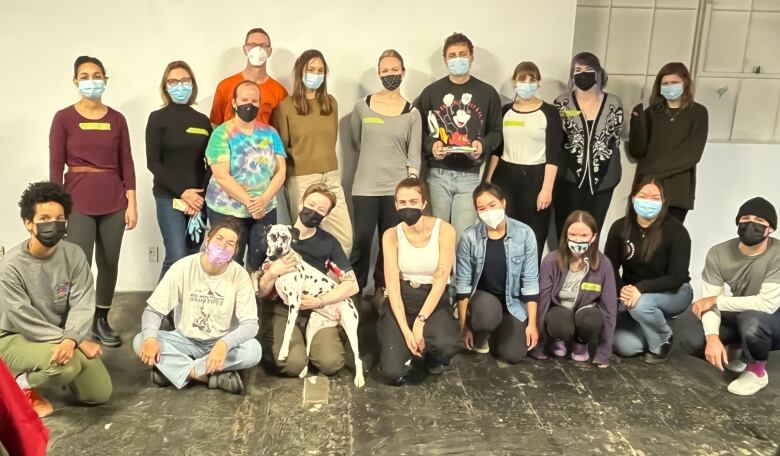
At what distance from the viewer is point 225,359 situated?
3.15 metres

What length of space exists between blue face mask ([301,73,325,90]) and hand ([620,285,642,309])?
81.8 inches

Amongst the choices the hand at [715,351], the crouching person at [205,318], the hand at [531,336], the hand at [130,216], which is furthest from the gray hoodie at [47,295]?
the hand at [715,351]

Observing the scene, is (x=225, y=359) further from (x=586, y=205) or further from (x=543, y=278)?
(x=586, y=205)

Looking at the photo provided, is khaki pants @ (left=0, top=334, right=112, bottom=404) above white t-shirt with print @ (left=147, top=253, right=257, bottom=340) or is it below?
below

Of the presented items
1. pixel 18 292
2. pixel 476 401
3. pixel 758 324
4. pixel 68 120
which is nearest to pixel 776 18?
pixel 758 324

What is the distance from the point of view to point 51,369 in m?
2.85

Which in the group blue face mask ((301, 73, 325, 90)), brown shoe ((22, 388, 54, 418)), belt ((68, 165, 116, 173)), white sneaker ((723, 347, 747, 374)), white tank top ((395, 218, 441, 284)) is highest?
blue face mask ((301, 73, 325, 90))

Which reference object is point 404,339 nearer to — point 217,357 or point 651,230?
point 217,357

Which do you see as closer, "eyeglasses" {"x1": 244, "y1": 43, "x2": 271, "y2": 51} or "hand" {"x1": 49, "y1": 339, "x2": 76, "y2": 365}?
"hand" {"x1": 49, "y1": 339, "x2": 76, "y2": 365}

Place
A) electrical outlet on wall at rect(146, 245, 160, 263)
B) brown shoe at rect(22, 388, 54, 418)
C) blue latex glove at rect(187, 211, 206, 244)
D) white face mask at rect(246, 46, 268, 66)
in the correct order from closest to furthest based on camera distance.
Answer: brown shoe at rect(22, 388, 54, 418) < blue latex glove at rect(187, 211, 206, 244) < white face mask at rect(246, 46, 268, 66) < electrical outlet on wall at rect(146, 245, 160, 263)

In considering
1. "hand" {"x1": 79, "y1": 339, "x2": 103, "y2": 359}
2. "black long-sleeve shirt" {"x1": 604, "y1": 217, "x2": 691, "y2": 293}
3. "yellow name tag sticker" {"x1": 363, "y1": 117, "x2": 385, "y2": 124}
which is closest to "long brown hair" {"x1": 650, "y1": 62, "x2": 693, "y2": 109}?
"black long-sleeve shirt" {"x1": 604, "y1": 217, "x2": 691, "y2": 293}

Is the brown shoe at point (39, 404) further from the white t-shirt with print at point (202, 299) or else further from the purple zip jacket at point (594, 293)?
the purple zip jacket at point (594, 293)

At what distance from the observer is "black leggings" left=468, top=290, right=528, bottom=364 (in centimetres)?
362

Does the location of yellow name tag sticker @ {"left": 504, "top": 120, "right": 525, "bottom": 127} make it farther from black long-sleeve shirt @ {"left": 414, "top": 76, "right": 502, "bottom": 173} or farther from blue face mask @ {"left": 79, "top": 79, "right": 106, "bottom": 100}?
blue face mask @ {"left": 79, "top": 79, "right": 106, "bottom": 100}
